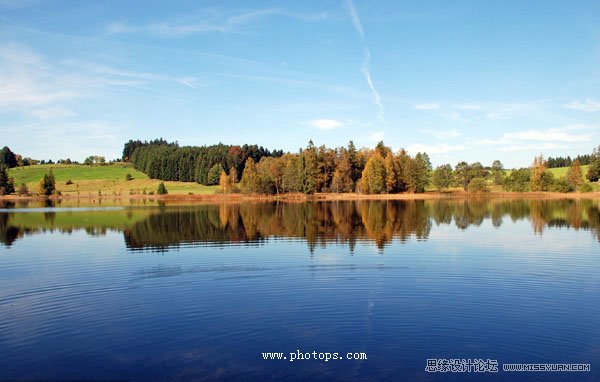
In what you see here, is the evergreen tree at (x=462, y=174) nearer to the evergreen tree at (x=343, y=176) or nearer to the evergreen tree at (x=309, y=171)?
the evergreen tree at (x=343, y=176)

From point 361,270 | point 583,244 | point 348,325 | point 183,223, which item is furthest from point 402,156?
point 348,325

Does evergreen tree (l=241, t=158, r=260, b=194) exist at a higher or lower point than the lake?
higher

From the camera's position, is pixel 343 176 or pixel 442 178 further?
pixel 442 178

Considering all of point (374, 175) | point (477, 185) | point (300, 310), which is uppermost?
point (374, 175)

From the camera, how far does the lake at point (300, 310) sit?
15453mm

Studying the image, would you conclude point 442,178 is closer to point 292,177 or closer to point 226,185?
point 292,177

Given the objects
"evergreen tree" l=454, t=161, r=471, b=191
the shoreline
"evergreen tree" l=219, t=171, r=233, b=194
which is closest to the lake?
the shoreline

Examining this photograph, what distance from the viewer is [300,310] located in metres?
21.5

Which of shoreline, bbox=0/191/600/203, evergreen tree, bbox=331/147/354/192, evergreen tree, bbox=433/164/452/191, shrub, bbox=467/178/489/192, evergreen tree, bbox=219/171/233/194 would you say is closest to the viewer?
shoreline, bbox=0/191/600/203

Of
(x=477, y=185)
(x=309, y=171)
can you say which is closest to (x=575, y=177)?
(x=477, y=185)

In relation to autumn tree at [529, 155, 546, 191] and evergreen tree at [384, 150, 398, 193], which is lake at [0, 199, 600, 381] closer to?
evergreen tree at [384, 150, 398, 193]

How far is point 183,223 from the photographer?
227 ft

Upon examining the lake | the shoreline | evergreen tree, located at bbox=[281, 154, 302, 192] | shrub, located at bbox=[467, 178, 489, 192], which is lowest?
the lake

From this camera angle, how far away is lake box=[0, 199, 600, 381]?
1545cm
